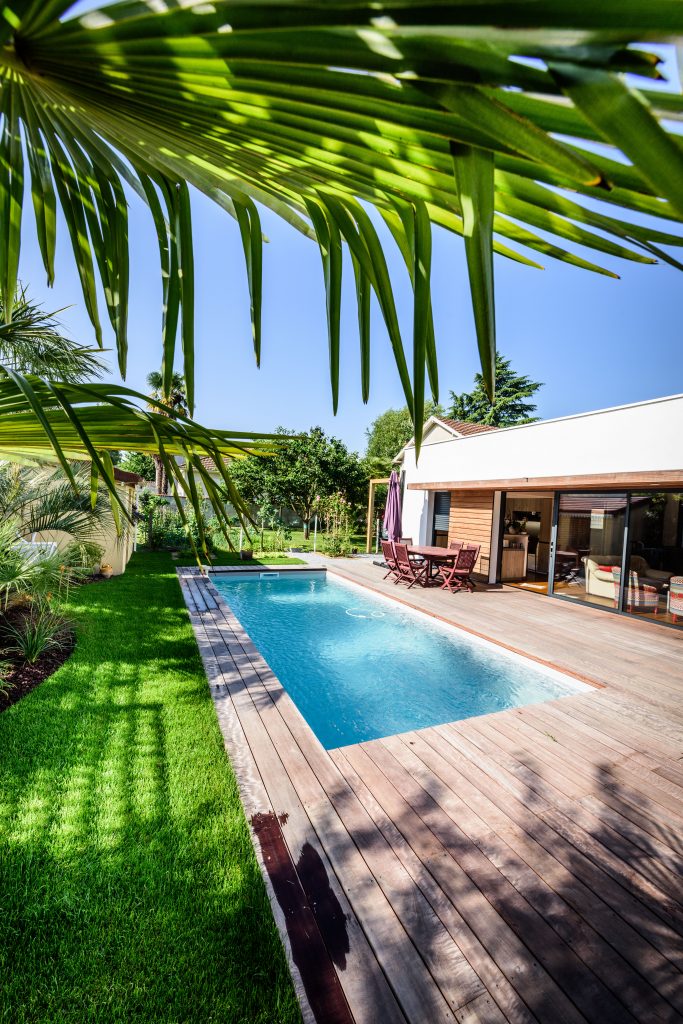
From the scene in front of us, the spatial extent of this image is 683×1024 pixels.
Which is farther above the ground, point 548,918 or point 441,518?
point 441,518

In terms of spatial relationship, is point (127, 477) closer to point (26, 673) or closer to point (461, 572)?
point (26, 673)

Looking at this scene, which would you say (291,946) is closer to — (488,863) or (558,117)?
(488,863)

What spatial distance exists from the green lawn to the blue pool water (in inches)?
76.8

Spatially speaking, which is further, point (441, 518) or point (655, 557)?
point (441, 518)

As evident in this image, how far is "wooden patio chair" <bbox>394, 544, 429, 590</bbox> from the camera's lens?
483 inches

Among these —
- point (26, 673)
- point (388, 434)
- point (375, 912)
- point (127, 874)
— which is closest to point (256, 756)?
point (127, 874)

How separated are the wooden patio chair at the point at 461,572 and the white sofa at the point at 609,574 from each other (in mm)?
2574

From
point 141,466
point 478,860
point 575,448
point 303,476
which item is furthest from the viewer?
point 141,466

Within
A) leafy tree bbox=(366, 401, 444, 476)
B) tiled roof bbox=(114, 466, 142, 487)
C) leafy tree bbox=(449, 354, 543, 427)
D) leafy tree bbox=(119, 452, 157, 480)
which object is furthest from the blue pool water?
leafy tree bbox=(366, 401, 444, 476)

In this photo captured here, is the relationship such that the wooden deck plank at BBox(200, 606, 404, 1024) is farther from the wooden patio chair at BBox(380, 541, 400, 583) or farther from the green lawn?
the wooden patio chair at BBox(380, 541, 400, 583)

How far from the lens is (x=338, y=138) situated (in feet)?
1.62

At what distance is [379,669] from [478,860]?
171 inches

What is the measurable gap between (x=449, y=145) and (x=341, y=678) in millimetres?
Answer: 6914

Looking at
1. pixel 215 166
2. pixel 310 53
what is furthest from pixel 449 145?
pixel 215 166
